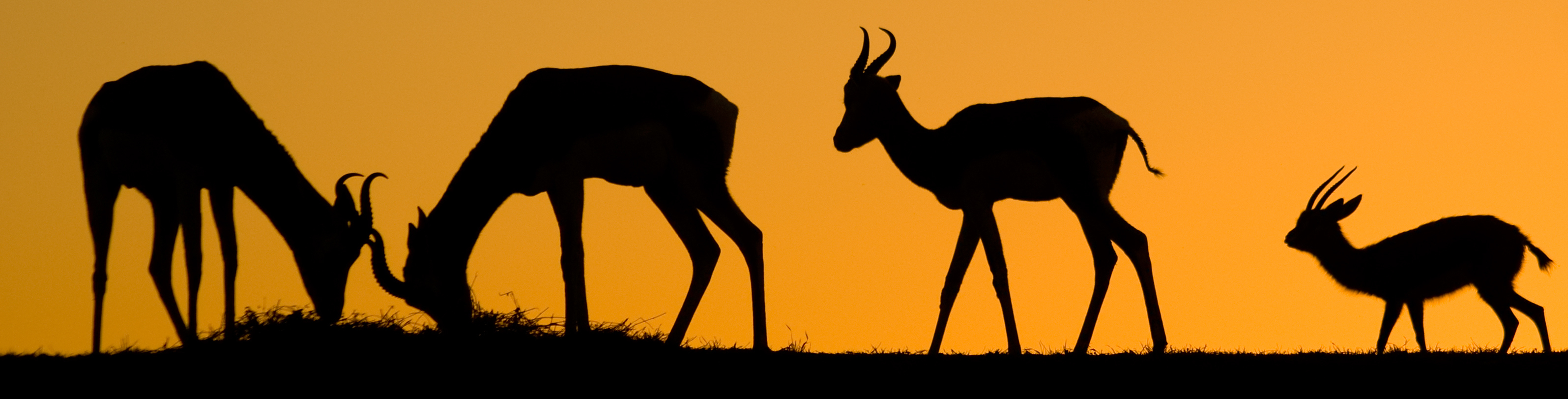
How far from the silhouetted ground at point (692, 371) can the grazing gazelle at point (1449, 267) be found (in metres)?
3.17

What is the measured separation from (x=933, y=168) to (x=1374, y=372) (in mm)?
3908

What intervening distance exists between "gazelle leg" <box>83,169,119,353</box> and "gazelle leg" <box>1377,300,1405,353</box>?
377 inches

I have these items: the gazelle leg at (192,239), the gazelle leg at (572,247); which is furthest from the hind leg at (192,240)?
the gazelle leg at (572,247)

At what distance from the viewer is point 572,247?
11430 mm

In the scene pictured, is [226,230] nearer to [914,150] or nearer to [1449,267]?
[914,150]

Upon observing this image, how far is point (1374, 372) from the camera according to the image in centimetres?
946

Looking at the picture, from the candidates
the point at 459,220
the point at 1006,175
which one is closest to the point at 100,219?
the point at 459,220

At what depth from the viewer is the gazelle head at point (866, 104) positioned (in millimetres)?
12953

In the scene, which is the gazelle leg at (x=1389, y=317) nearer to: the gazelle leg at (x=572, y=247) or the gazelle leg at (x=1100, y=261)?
the gazelle leg at (x=1100, y=261)

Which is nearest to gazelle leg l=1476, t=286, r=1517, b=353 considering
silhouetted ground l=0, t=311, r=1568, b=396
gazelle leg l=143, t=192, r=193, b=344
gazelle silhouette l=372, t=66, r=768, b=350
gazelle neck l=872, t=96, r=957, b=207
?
silhouetted ground l=0, t=311, r=1568, b=396

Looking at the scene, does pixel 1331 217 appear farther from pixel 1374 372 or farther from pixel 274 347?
pixel 274 347

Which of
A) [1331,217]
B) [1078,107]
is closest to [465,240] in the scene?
[1078,107]

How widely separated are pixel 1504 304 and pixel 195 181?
1016 centimetres

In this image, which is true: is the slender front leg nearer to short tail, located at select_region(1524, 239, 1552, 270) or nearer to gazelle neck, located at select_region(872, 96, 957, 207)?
gazelle neck, located at select_region(872, 96, 957, 207)
